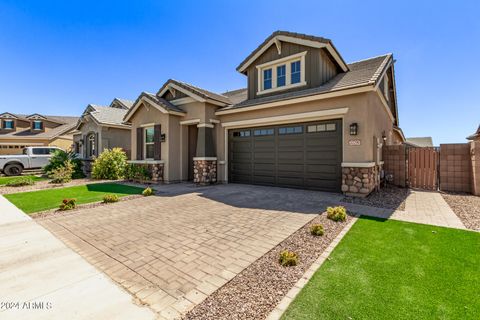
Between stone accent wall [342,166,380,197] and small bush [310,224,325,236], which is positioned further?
stone accent wall [342,166,380,197]

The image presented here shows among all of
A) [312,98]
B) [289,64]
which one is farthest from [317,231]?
[289,64]

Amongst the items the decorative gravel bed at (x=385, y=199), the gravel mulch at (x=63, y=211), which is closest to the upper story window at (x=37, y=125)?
the gravel mulch at (x=63, y=211)

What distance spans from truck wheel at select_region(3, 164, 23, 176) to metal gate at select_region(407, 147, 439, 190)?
26045mm

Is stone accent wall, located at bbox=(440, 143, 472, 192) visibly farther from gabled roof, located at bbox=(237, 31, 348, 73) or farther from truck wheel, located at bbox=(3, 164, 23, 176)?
truck wheel, located at bbox=(3, 164, 23, 176)

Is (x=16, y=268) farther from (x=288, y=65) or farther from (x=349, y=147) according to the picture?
(x=288, y=65)

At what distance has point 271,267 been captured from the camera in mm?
3217

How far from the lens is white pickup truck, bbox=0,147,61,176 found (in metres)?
→ 16.0

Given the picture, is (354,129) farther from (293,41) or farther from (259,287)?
(259,287)

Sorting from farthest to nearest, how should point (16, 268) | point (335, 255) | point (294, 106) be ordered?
1. point (294, 106)
2. point (335, 255)
3. point (16, 268)

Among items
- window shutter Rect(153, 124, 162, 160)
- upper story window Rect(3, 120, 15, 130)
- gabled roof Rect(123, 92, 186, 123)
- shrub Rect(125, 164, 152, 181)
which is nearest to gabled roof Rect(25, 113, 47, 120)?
upper story window Rect(3, 120, 15, 130)

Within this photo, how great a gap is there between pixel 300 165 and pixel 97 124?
16.6 metres

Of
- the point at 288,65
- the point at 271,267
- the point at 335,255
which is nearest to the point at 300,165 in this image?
the point at 288,65

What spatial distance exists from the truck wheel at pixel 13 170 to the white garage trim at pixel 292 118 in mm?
17247

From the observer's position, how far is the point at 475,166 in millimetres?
8352
